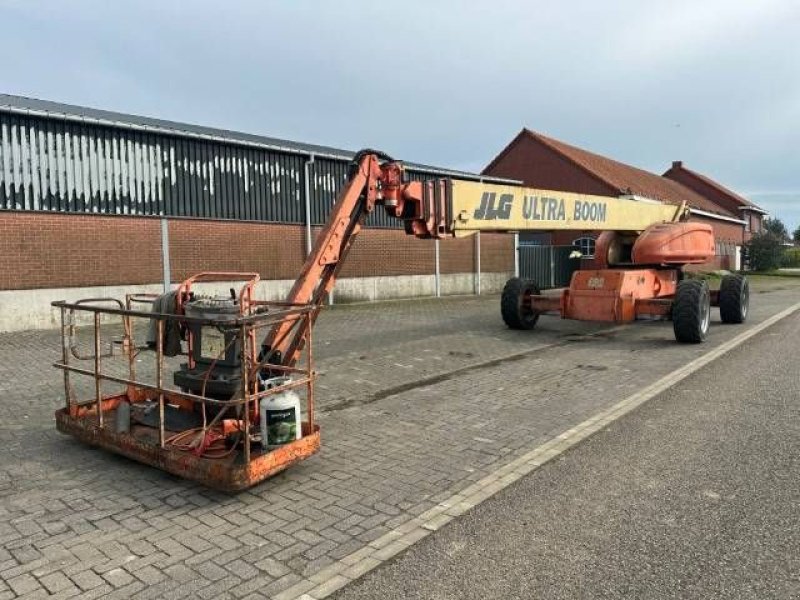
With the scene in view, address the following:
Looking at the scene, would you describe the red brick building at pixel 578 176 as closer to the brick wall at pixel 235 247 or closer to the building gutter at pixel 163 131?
the building gutter at pixel 163 131

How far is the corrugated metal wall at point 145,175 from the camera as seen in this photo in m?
12.5

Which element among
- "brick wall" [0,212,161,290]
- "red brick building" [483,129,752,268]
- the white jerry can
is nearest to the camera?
the white jerry can

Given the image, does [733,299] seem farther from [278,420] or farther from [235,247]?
[278,420]

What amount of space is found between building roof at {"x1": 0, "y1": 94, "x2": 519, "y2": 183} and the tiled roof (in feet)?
52.9

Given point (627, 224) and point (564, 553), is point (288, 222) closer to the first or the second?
point (627, 224)

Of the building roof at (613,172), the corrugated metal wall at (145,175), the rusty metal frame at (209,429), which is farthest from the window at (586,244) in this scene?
the rusty metal frame at (209,429)

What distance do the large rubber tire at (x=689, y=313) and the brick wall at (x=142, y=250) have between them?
10.4 metres

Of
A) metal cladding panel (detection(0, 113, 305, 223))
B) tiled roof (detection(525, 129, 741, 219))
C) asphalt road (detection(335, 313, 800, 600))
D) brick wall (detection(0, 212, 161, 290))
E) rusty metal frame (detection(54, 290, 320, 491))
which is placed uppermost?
tiled roof (detection(525, 129, 741, 219))

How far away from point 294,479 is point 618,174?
1464 inches

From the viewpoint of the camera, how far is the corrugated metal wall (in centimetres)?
1246

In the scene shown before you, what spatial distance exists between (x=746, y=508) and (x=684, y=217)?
12540mm

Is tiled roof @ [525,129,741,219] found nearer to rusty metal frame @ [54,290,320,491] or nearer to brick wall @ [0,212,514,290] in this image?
brick wall @ [0,212,514,290]

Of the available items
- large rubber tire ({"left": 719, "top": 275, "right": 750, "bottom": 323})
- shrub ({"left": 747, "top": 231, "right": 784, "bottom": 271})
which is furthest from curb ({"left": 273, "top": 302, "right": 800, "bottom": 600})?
shrub ({"left": 747, "top": 231, "right": 784, "bottom": 271})

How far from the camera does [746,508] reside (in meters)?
4.17
